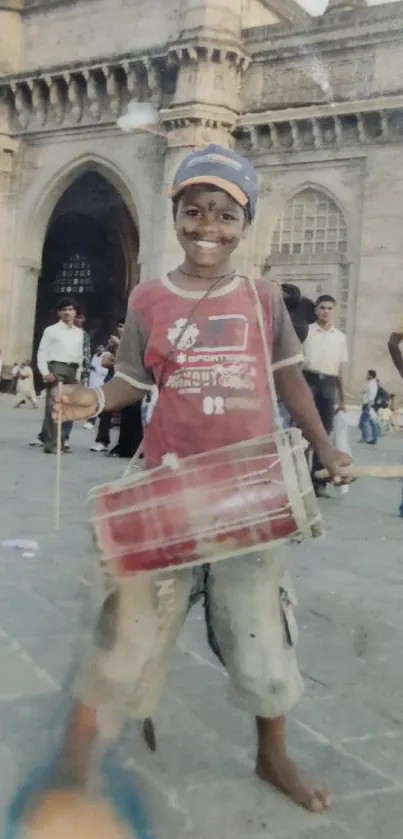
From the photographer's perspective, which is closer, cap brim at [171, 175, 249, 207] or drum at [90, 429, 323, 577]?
drum at [90, 429, 323, 577]

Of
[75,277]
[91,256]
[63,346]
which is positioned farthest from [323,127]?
[63,346]

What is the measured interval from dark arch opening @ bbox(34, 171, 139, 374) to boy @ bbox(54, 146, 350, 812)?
73.2 ft

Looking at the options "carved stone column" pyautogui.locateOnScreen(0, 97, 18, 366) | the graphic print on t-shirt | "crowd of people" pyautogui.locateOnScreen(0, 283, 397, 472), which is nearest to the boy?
the graphic print on t-shirt

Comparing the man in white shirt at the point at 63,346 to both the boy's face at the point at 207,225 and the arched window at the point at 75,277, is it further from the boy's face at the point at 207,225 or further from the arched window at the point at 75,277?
the arched window at the point at 75,277

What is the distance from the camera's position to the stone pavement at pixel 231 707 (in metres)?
2.10

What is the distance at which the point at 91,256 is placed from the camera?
25.5 meters

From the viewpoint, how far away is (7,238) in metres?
23.8

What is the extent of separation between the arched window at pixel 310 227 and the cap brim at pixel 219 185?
58.1 feet

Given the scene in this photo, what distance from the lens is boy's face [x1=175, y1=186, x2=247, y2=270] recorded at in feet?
6.76

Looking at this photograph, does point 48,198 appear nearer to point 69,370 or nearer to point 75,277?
point 75,277

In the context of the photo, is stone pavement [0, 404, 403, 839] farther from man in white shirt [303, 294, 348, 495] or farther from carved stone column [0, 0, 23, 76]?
carved stone column [0, 0, 23, 76]

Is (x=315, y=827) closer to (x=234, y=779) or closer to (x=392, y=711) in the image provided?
(x=234, y=779)

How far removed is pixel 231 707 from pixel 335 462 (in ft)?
3.45

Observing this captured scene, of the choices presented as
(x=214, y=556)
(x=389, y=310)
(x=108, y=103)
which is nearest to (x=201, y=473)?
(x=214, y=556)
